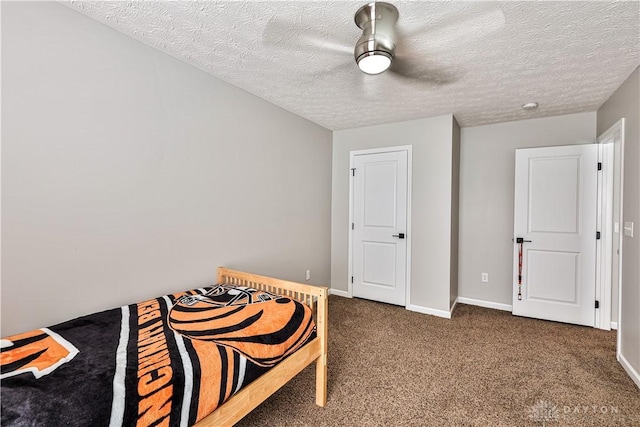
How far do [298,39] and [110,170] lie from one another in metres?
1.38

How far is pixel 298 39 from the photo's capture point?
72.8 inches

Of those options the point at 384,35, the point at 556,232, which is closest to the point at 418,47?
the point at 384,35

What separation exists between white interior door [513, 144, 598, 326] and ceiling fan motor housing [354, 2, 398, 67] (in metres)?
2.51

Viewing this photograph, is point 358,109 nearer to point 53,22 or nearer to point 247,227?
point 247,227

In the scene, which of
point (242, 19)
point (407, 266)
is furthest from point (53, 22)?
point (407, 266)

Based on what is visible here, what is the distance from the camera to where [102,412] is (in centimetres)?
97

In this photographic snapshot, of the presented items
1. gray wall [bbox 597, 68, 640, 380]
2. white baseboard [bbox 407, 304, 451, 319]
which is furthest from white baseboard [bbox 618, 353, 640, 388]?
white baseboard [bbox 407, 304, 451, 319]

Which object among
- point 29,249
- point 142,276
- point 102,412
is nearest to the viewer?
point 102,412

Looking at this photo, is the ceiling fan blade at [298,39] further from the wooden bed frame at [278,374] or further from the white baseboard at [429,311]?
the white baseboard at [429,311]

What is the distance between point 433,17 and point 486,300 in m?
3.29

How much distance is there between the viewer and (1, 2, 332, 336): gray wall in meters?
1.46

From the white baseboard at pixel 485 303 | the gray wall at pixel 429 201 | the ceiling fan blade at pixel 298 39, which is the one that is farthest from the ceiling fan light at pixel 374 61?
the white baseboard at pixel 485 303

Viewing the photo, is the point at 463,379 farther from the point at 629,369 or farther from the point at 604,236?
the point at 604,236

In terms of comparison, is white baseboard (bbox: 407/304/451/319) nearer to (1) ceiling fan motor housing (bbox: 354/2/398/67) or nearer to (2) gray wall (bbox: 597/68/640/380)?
(2) gray wall (bbox: 597/68/640/380)
